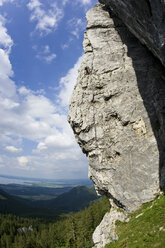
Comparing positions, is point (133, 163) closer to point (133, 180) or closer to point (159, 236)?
point (133, 180)

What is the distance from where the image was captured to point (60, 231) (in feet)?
385

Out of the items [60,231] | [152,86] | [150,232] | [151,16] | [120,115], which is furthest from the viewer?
[60,231]

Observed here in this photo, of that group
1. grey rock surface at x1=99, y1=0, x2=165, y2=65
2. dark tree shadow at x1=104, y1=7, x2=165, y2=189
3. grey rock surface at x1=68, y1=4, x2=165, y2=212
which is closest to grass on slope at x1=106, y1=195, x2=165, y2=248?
grey rock surface at x1=68, y1=4, x2=165, y2=212

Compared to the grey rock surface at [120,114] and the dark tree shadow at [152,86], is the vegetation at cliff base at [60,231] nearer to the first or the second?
the grey rock surface at [120,114]

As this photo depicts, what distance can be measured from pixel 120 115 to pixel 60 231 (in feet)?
402

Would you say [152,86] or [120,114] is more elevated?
[152,86]

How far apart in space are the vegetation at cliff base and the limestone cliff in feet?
83.4

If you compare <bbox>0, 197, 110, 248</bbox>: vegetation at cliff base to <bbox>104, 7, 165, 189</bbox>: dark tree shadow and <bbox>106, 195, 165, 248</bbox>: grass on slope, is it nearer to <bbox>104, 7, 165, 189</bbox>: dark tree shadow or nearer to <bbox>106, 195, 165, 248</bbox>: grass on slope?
<bbox>106, 195, 165, 248</bbox>: grass on slope

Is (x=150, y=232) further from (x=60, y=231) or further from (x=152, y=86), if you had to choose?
(x=60, y=231)

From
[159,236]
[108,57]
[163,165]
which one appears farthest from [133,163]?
[108,57]

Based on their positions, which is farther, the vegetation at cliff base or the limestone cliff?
the vegetation at cliff base

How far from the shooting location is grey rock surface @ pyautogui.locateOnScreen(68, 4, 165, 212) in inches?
998

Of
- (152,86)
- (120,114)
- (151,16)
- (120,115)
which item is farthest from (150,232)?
(151,16)

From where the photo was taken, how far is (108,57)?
102 ft
